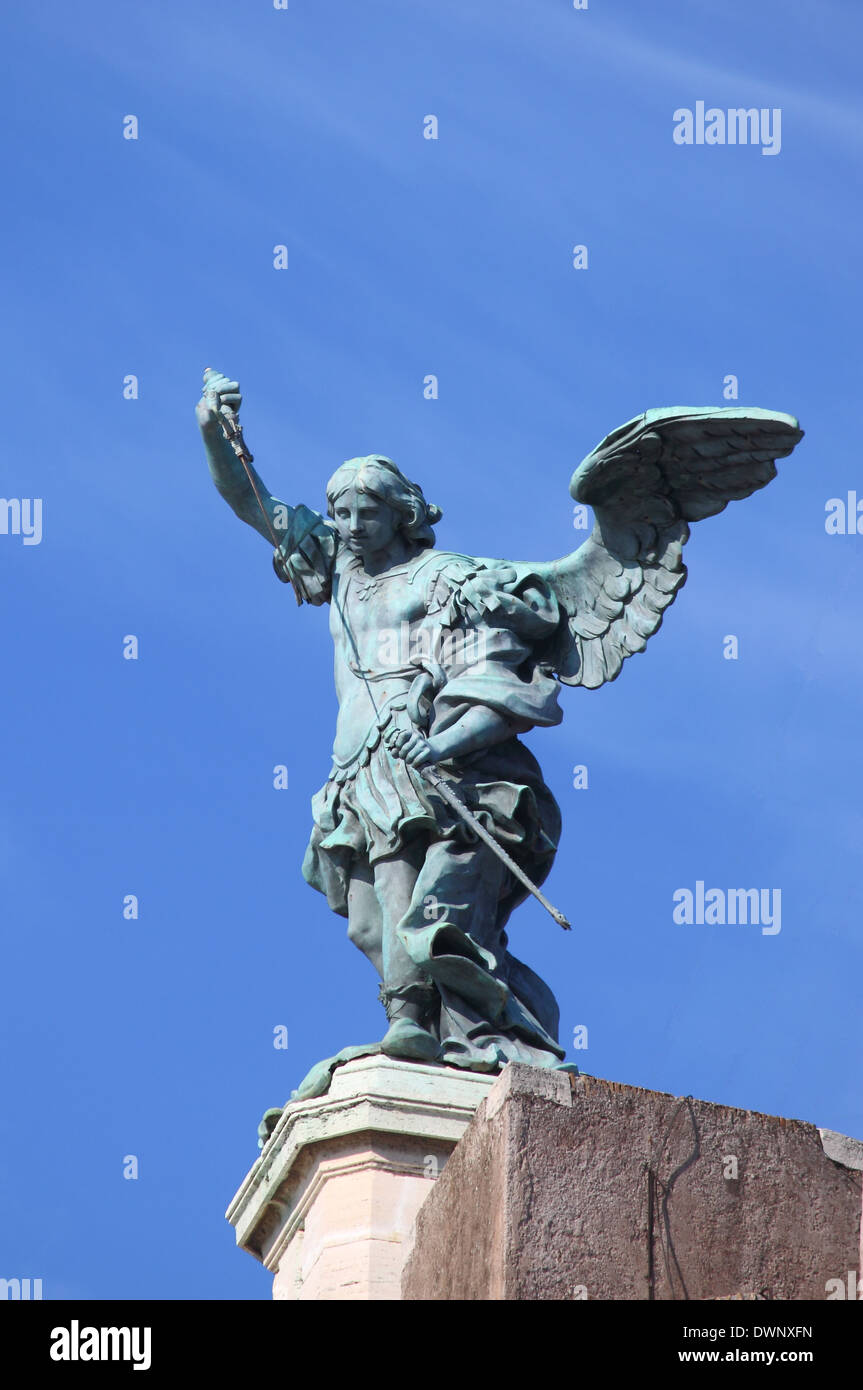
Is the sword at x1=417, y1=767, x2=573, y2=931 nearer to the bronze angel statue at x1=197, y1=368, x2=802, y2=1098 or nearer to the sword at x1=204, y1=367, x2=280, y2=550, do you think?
the bronze angel statue at x1=197, y1=368, x2=802, y2=1098

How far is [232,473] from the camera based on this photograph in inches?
673

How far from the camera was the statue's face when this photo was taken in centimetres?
1680

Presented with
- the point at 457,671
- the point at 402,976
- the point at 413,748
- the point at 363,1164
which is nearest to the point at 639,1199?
the point at 363,1164

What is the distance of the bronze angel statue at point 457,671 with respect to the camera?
51.4ft

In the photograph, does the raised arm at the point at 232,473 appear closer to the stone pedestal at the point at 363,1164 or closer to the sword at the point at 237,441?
the sword at the point at 237,441

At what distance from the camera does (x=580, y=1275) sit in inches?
420

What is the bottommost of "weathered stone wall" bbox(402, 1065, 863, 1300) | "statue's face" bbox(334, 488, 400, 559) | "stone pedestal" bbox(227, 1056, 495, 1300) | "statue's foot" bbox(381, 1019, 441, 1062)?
"weathered stone wall" bbox(402, 1065, 863, 1300)

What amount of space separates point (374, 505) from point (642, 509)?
5.41 ft

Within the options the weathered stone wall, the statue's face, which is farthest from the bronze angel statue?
the weathered stone wall

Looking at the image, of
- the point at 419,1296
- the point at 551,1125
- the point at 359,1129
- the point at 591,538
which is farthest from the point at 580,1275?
the point at 591,538

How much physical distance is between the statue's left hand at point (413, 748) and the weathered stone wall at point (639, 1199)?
4754mm

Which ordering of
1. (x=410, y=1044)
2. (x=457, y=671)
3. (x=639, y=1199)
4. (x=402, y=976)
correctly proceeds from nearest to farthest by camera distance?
(x=639, y=1199), (x=410, y=1044), (x=402, y=976), (x=457, y=671)

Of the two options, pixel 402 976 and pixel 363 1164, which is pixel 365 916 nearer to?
pixel 402 976
